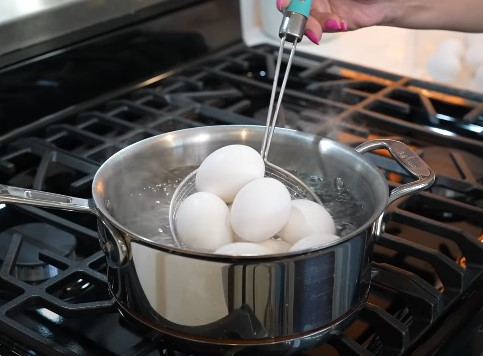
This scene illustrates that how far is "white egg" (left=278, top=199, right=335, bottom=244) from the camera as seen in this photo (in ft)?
2.09

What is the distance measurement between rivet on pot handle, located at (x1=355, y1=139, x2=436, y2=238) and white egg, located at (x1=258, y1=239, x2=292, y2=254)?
0.08 metres

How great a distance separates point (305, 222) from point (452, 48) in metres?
0.89

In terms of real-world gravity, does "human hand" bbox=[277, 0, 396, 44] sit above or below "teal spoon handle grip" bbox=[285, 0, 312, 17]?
below

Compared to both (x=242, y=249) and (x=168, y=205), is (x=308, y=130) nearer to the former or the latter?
(x=168, y=205)

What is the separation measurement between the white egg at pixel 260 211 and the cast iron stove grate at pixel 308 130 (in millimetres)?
108

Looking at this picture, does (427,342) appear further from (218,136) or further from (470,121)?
(470,121)

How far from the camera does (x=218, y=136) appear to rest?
0.75m

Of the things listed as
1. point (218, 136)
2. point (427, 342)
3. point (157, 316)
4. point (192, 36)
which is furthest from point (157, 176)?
point (192, 36)

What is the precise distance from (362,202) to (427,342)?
14cm

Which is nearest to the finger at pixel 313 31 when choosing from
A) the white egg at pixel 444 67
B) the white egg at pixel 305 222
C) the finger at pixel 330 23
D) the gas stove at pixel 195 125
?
the finger at pixel 330 23

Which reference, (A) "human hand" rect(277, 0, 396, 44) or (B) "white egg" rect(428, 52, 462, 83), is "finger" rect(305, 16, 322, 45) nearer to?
(A) "human hand" rect(277, 0, 396, 44)

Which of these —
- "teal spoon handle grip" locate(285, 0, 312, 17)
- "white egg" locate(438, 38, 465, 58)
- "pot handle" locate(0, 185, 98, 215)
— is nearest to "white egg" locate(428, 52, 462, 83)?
"white egg" locate(438, 38, 465, 58)

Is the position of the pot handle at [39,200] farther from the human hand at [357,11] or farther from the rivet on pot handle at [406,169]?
the human hand at [357,11]

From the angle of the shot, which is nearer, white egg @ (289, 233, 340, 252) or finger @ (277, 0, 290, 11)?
white egg @ (289, 233, 340, 252)
